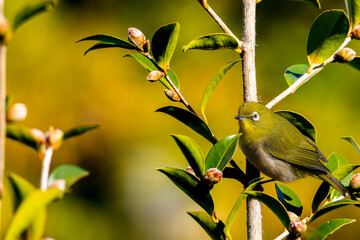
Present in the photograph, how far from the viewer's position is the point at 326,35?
127cm

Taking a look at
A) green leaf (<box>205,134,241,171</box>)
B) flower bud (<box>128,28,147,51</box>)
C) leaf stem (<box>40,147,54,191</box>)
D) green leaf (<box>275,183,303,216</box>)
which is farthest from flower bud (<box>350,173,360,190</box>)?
leaf stem (<box>40,147,54,191</box>)

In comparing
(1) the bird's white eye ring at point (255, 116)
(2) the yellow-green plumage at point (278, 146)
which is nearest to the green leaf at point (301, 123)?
(2) the yellow-green plumage at point (278, 146)

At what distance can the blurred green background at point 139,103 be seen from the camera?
124 inches

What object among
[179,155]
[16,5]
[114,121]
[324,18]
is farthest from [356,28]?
[16,5]

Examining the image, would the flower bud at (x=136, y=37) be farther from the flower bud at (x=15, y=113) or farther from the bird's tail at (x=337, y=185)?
the bird's tail at (x=337, y=185)

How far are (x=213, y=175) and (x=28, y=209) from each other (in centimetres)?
39

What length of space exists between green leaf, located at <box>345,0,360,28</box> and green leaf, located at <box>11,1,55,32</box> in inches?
32.3

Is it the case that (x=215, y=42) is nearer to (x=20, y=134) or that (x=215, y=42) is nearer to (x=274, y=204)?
(x=274, y=204)

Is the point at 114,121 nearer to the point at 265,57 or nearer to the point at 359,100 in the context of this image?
the point at 265,57

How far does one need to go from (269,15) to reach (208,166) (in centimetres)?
273

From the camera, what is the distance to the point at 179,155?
3.23 metres

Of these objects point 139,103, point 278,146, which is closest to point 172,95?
point 278,146

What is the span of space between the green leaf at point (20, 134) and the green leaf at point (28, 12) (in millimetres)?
157

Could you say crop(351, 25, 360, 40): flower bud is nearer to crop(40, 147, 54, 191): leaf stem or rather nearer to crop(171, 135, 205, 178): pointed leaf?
crop(171, 135, 205, 178): pointed leaf
